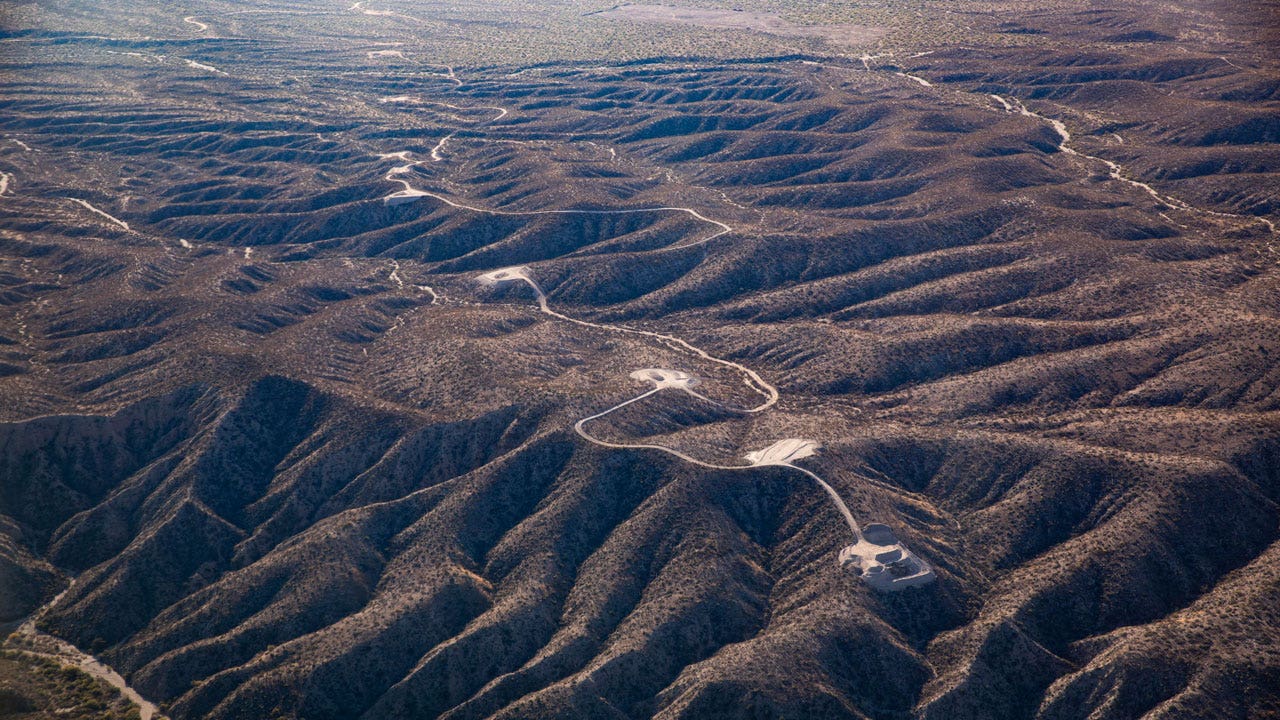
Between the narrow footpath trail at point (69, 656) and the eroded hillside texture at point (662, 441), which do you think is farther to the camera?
the narrow footpath trail at point (69, 656)

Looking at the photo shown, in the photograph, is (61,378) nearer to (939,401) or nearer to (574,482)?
(574,482)

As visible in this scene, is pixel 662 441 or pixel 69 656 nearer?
pixel 69 656

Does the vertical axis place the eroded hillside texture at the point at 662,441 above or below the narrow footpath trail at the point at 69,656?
above

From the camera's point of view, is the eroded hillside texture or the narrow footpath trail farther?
the narrow footpath trail

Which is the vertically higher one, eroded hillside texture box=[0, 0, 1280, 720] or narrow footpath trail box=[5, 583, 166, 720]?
eroded hillside texture box=[0, 0, 1280, 720]

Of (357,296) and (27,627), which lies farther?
(357,296)

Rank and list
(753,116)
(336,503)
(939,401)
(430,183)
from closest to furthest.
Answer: (336,503) → (939,401) → (430,183) → (753,116)

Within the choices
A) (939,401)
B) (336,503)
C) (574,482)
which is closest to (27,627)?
(336,503)

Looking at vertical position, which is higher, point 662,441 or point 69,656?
point 662,441
